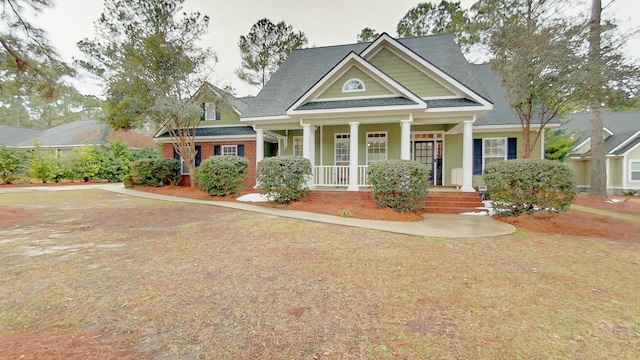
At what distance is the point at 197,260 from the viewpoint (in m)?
4.66

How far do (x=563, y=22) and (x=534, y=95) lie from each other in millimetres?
2394

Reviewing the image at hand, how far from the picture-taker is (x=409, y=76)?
39.4 ft

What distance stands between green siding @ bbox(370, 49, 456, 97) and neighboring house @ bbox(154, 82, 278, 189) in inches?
266

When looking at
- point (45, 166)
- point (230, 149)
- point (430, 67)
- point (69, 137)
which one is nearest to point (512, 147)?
point (430, 67)

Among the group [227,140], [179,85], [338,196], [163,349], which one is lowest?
[163,349]

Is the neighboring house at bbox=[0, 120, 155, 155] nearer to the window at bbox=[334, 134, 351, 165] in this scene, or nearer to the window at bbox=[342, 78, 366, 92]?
the window at bbox=[334, 134, 351, 165]

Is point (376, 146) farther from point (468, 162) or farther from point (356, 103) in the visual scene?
point (468, 162)

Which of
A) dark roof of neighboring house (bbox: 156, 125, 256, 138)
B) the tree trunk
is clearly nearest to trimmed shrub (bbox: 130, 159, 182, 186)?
dark roof of neighboring house (bbox: 156, 125, 256, 138)

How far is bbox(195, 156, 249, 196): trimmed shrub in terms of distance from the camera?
11734mm

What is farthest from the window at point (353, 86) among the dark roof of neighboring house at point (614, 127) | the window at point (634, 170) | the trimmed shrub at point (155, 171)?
the window at point (634, 170)

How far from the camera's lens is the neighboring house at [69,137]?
2602 cm

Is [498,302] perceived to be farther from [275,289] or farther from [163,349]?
[163,349]

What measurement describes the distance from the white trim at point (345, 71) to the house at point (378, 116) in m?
0.04

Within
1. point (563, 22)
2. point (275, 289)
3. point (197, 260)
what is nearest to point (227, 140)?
point (197, 260)
